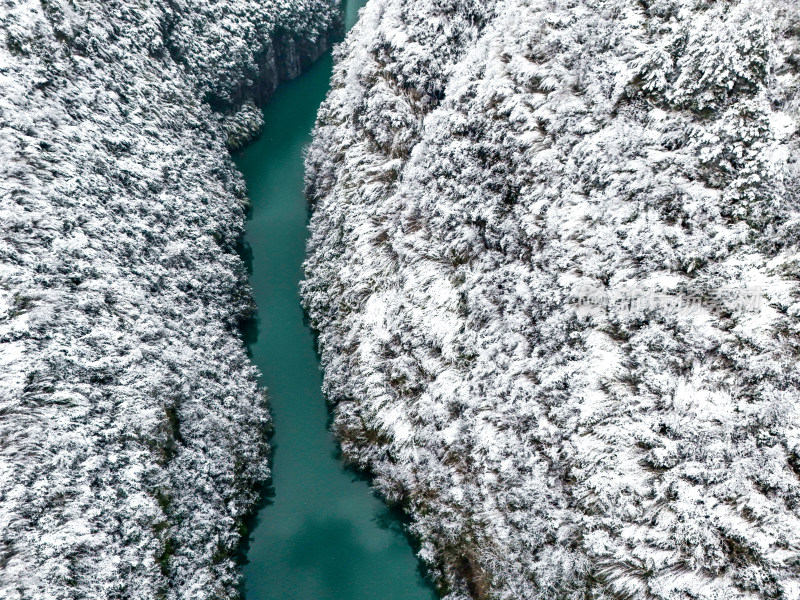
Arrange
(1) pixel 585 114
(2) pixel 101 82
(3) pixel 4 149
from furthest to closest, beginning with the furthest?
(2) pixel 101 82 < (3) pixel 4 149 < (1) pixel 585 114

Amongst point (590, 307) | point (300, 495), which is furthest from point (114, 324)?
point (590, 307)

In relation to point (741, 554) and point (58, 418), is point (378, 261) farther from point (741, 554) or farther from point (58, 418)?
point (741, 554)

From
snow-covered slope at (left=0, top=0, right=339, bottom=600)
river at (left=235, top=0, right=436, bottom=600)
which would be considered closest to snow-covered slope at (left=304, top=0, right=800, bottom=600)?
river at (left=235, top=0, right=436, bottom=600)

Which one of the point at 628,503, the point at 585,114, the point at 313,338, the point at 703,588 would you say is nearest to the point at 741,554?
the point at 703,588

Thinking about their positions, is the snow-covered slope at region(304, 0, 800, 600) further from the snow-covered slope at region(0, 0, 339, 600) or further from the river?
the snow-covered slope at region(0, 0, 339, 600)

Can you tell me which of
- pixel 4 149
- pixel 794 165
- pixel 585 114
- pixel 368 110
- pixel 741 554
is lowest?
pixel 4 149

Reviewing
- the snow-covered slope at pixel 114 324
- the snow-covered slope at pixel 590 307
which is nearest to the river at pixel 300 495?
the snow-covered slope at pixel 114 324

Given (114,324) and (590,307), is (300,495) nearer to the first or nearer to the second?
A: (114,324)

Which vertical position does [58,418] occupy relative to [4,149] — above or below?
below
